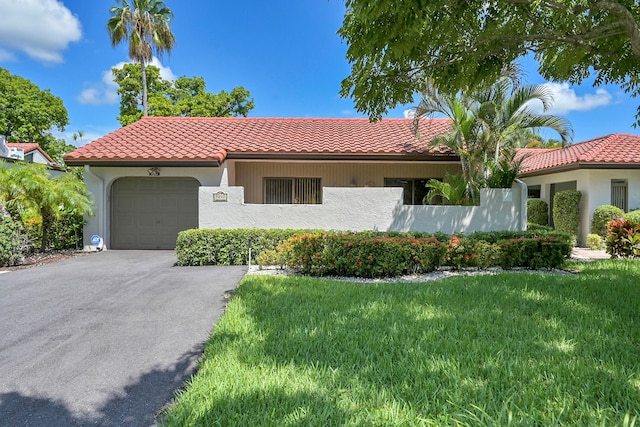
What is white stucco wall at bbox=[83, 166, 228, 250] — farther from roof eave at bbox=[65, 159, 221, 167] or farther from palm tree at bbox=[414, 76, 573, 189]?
palm tree at bbox=[414, 76, 573, 189]

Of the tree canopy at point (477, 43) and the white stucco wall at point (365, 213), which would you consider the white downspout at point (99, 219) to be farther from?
the tree canopy at point (477, 43)

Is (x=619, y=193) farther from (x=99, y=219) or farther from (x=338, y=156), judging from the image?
(x=99, y=219)

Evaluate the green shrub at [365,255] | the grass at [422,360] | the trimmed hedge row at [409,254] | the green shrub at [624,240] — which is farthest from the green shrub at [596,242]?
the green shrub at [365,255]

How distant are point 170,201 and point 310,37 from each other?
8.83 m

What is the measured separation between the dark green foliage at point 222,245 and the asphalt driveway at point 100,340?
1.02 metres

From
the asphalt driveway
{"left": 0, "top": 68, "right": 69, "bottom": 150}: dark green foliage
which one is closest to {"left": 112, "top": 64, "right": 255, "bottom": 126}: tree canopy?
{"left": 0, "top": 68, "right": 69, "bottom": 150}: dark green foliage

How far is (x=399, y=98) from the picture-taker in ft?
20.4

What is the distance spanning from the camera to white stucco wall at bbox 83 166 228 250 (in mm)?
11906

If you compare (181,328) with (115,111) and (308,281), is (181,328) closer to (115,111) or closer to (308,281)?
(308,281)

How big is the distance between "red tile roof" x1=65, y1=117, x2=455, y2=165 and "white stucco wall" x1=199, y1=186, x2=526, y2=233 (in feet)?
6.18

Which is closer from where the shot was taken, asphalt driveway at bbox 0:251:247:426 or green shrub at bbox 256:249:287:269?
asphalt driveway at bbox 0:251:247:426

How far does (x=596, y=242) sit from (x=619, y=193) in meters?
2.83

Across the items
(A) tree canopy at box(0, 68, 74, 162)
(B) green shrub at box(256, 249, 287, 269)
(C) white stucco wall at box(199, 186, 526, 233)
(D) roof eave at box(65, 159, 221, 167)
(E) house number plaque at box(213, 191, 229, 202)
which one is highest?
(A) tree canopy at box(0, 68, 74, 162)

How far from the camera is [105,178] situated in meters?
12.0
